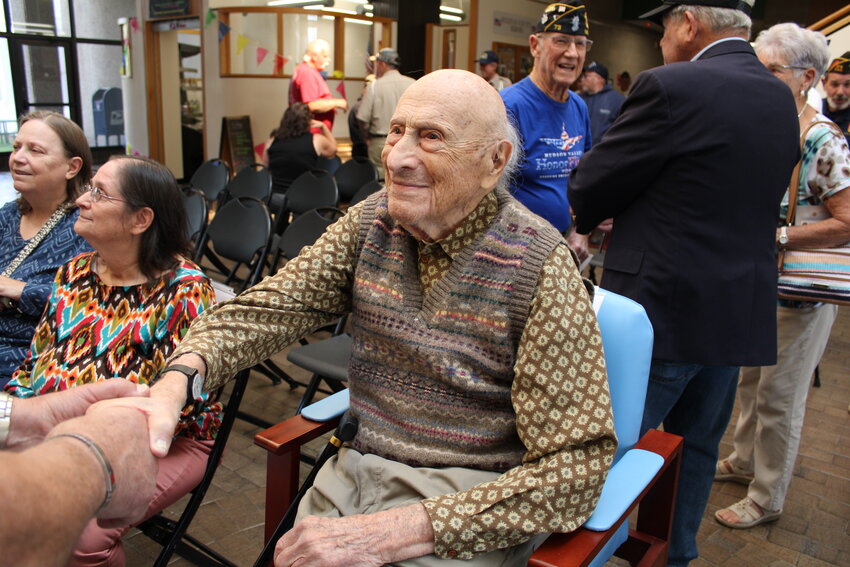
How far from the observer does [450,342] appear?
145 cm

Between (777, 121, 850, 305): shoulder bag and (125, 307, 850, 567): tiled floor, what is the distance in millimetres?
976

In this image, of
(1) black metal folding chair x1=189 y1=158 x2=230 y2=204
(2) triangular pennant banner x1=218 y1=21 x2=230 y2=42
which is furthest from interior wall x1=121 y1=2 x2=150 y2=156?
(1) black metal folding chair x1=189 y1=158 x2=230 y2=204

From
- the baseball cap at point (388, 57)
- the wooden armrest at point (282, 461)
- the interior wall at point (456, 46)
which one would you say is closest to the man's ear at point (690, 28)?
the wooden armrest at point (282, 461)

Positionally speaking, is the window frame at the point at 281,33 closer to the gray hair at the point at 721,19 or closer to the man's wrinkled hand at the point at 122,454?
the gray hair at the point at 721,19

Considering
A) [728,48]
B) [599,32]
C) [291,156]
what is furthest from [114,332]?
[599,32]

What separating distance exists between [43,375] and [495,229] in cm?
141

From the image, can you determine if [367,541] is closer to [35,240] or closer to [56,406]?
[56,406]

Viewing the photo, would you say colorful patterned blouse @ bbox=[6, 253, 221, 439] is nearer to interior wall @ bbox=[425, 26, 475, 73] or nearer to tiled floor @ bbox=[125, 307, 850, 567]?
tiled floor @ bbox=[125, 307, 850, 567]

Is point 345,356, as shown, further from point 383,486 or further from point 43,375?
point 383,486

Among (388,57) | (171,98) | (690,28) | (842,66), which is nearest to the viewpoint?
(690,28)

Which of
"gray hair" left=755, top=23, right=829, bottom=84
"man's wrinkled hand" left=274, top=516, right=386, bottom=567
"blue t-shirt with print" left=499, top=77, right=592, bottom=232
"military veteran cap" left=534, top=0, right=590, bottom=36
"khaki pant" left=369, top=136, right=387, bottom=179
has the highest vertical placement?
"military veteran cap" left=534, top=0, right=590, bottom=36

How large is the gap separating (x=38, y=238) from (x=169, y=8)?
24.9ft

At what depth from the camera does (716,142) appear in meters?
1.84

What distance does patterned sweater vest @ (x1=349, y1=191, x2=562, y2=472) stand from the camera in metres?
1.42
